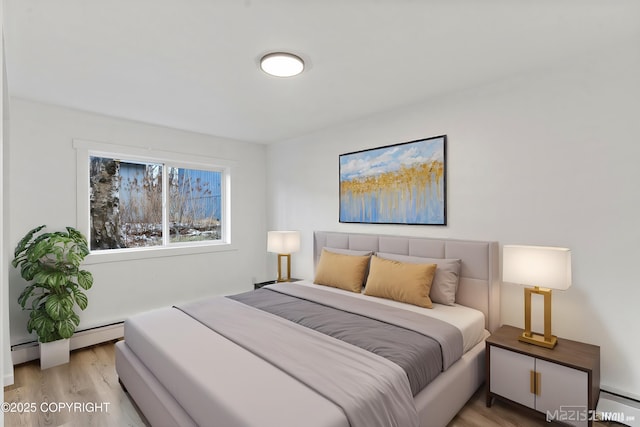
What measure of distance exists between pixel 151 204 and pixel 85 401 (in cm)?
221

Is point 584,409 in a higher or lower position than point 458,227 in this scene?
lower

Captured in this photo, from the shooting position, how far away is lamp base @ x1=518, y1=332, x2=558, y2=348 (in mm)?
2252

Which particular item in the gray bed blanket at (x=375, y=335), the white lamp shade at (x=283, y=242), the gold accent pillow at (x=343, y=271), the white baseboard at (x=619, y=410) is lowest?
the white baseboard at (x=619, y=410)

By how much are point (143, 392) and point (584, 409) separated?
2.68 m

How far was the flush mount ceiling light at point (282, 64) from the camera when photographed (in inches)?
90.5

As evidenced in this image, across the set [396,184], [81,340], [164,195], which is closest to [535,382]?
[396,184]

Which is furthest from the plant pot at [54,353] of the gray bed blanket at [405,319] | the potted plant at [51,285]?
the gray bed blanket at [405,319]

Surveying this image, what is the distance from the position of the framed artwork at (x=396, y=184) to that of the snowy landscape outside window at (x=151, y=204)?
1.88 meters

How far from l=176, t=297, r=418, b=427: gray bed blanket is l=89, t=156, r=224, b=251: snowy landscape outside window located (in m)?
2.06

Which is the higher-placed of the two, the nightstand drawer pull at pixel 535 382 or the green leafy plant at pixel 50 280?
the green leafy plant at pixel 50 280

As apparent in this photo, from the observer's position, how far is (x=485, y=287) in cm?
276

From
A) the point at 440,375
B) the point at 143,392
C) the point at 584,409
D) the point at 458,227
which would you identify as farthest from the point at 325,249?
the point at 584,409

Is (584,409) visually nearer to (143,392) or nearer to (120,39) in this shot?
(143,392)

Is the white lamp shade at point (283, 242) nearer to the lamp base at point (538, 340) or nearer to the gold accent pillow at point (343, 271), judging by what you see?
the gold accent pillow at point (343, 271)
